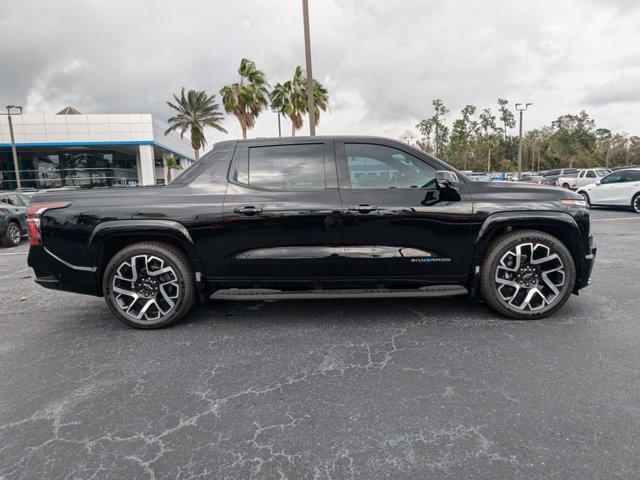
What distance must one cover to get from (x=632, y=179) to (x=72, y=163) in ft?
133

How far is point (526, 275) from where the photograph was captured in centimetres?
374

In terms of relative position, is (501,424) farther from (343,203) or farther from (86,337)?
(86,337)

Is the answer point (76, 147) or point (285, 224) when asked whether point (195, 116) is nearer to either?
point (76, 147)

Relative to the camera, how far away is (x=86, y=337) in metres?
3.67

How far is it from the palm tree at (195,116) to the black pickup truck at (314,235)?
43722mm

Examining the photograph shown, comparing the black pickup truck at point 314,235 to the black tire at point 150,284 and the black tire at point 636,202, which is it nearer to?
the black tire at point 150,284

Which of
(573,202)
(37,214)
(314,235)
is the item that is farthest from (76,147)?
(573,202)

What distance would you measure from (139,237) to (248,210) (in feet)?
3.55

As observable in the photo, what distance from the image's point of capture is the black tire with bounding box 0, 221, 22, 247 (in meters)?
10.2

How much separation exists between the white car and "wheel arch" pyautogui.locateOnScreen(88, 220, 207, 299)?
1491cm

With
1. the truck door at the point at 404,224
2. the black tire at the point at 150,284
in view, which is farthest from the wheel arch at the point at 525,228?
the black tire at the point at 150,284

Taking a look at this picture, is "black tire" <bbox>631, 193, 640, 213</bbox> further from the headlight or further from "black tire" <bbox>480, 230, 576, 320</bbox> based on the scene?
"black tire" <bbox>480, 230, 576, 320</bbox>

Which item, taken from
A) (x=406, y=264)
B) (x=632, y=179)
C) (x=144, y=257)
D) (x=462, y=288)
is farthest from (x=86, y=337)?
(x=632, y=179)

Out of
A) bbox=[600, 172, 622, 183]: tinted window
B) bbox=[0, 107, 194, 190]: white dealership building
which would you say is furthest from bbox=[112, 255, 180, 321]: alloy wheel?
bbox=[0, 107, 194, 190]: white dealership building
